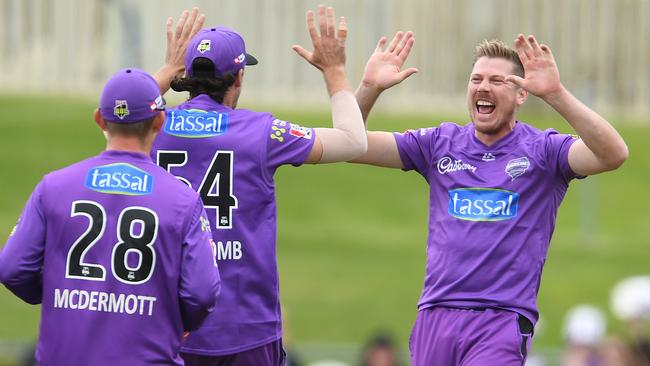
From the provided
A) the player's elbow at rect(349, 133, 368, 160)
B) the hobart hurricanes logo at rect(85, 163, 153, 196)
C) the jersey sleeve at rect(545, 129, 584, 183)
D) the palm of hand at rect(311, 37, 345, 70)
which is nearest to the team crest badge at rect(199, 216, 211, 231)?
the hobart hurricanes logo at rect(85, 163, 153, 196)

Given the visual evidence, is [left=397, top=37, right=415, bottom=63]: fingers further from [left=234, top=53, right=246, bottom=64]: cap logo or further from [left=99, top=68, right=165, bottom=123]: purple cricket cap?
[left=99, top=68, right=165, bottom=123]: purple cricket cap

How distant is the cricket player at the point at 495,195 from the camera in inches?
283

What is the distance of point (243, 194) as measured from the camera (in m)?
6.83

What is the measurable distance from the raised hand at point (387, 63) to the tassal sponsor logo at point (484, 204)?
725 mm

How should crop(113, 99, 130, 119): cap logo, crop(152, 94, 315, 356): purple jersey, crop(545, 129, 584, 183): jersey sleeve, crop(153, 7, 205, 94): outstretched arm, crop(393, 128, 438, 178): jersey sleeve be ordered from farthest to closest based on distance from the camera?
crop(393, 128, 438, 178): jersey sleeve
crop(153, 7, 205, 94): outstretched arm
crop(545, 129, 584, 183): jersey sleeve
crop(152, 94, 315, 356): purple jersey
crop(113, 99, 130, 119): cap logo

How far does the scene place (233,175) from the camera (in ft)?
22.4

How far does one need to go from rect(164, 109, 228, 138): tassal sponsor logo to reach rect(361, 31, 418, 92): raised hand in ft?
3.45

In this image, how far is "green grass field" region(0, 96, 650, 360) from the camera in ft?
55.7

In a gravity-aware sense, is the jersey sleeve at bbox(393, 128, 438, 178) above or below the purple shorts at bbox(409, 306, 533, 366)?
above

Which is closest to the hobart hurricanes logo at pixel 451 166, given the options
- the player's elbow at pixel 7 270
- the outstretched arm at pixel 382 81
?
the outstretched arm at pixel 382 81

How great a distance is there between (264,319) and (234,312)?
168 millimetres

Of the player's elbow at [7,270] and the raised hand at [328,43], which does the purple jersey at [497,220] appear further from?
the player's elbow at [7,270]

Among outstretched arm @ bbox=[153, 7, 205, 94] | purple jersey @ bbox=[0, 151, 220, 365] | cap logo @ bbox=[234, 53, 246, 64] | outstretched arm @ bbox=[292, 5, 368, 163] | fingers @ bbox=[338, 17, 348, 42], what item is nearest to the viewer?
purple jersey @ bbox=[0, 151, 220, 365]

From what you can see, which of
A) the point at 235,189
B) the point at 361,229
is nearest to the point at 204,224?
the point at 235,189
